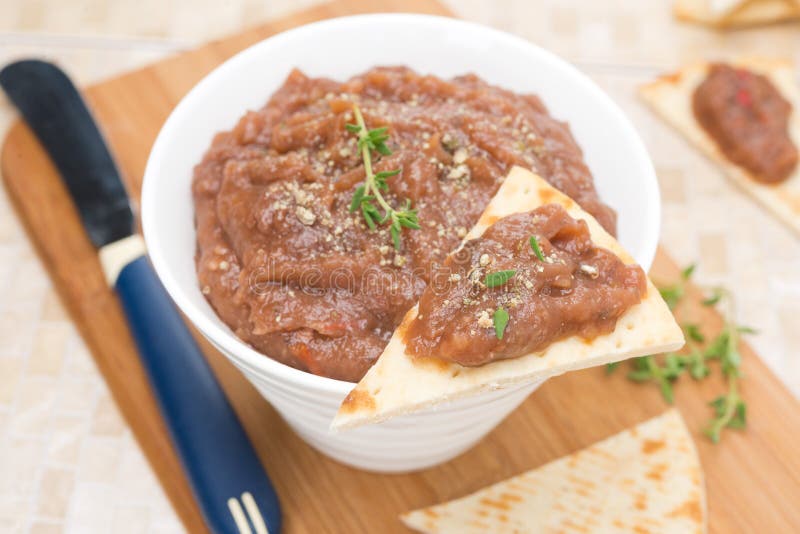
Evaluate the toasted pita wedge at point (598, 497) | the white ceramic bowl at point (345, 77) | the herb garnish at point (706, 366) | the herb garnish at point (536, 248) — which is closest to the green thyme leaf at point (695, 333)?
the herb garnish at point (706, 366)

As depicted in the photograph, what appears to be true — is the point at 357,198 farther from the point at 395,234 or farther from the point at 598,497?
the point at 598,497

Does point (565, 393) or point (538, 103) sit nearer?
point (538, 103)

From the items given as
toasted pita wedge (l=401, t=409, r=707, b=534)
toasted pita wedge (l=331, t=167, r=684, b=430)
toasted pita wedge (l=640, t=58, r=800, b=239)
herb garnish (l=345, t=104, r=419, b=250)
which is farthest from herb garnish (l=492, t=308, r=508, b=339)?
toasted pita wedge (l=640, t=58, r=800, b=239)

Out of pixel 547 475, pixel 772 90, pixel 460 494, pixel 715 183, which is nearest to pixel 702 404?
pixel 547 475

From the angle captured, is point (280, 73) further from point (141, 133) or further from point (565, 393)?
point (565, 393)

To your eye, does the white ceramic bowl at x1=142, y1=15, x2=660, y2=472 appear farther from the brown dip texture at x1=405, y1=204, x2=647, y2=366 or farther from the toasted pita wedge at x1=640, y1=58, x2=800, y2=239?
the toasted pita wedge at x1=640, y1=58, x2=800, y2=239

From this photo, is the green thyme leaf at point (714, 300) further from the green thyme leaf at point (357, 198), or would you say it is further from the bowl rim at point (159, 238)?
the green thyme leaf at point (357, 198)
